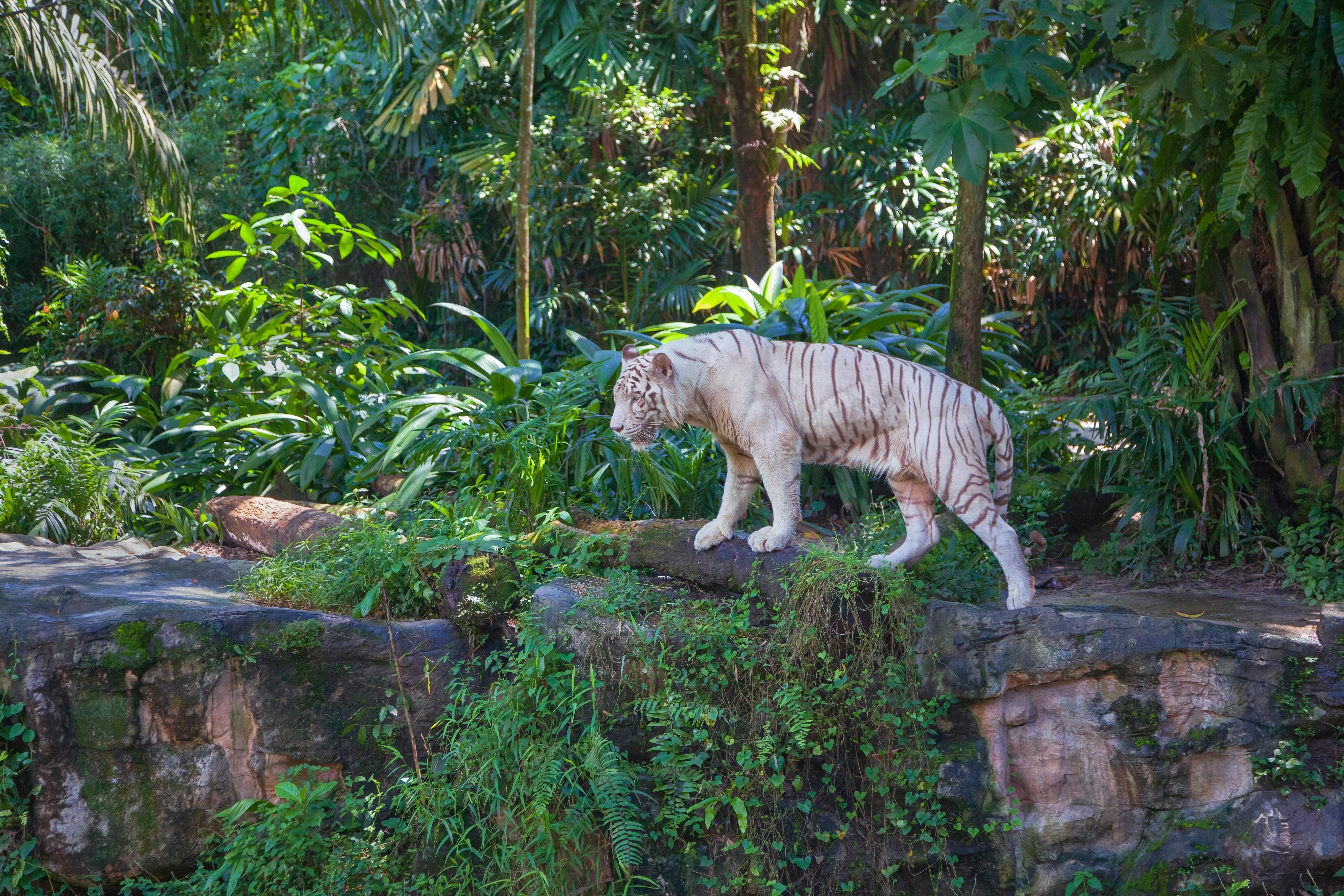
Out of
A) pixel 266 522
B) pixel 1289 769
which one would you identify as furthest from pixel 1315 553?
pixel 266 522

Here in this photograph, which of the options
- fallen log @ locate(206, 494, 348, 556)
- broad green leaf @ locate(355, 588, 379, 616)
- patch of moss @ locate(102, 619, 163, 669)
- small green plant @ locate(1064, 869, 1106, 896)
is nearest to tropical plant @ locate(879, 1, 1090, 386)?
small green plant @ locate(1064, 869, 1106, 896)

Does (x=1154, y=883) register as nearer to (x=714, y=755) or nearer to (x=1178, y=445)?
(x=714, y=755)

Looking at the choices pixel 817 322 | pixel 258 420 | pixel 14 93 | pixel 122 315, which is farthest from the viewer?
pixel 14 93

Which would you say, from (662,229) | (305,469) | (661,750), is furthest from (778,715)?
(662,229)

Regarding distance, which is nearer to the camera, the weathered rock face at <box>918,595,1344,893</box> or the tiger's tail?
the weathered rock face at <box>918,595,1344,893</box>

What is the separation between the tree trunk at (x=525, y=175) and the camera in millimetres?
7547

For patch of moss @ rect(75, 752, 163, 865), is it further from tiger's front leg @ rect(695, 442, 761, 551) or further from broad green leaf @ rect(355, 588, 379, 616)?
tiger's front leg @ rect(695, 442, 761, 551)

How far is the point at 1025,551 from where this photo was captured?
19.1 ft

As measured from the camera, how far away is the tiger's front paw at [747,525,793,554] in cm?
452

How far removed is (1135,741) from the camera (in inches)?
161

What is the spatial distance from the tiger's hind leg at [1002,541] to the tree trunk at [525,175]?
424 cm

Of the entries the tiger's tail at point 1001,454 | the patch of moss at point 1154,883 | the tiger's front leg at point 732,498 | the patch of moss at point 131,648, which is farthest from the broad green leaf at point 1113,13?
the patch of moss at point 131,648

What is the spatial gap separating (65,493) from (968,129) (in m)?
5.88

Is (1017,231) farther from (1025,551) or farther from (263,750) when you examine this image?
(263,750)
